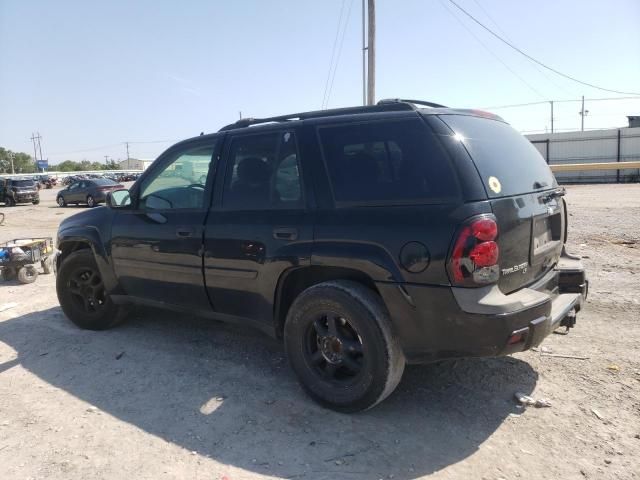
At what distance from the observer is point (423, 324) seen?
2.94m

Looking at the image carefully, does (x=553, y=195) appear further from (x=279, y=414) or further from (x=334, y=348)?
(x=279, y=414)

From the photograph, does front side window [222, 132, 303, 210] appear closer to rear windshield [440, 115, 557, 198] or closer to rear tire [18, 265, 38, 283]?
rear windshield [440, 115, 557, 198]

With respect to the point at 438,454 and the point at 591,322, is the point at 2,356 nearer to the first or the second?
the point at 438,454

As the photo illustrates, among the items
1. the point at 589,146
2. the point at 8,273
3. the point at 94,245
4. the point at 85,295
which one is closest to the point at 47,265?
the point at 8,273

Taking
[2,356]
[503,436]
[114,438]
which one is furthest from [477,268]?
[2,356]

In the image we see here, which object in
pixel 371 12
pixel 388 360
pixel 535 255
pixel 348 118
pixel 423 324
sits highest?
pixel 371 12

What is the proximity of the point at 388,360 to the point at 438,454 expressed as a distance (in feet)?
1.94

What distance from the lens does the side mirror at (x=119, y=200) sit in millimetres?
4672

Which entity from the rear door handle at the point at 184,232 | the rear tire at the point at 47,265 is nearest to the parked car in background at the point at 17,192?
the rear tire at the point at 47,265

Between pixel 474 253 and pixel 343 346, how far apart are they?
3.49 ft

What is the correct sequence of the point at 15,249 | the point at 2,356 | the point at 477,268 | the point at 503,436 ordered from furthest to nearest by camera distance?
the point at 15,249, the point at 2,356, the point at 503,436, the point at 477,268

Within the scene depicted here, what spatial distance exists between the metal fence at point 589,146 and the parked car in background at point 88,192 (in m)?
23.8

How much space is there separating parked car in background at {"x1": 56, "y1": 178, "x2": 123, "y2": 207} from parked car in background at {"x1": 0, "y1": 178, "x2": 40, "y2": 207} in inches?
176

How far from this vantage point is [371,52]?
17266mm
